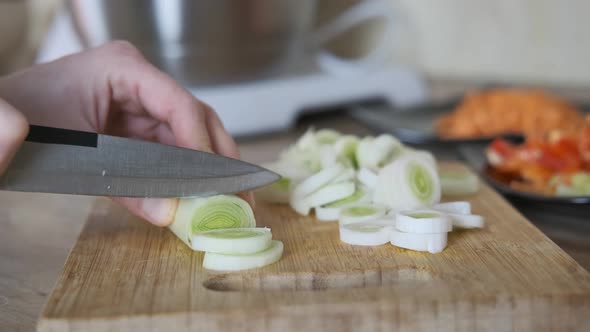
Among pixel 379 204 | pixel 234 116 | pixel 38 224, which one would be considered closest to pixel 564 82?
pixel 234 116

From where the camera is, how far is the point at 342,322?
0.86m

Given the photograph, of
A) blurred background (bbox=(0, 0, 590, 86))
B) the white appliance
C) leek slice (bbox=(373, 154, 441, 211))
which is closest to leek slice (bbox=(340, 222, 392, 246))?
leek slice (bbox=(373, 154, 441, 211))

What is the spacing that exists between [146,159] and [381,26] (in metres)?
2.21

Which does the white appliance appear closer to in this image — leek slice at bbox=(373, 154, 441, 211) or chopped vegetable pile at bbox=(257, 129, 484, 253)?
chopped vegetable pile at bbox=(257, 129, 484, 253)

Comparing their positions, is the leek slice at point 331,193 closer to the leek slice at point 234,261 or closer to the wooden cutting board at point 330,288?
the wooden cutting board at point 330,288

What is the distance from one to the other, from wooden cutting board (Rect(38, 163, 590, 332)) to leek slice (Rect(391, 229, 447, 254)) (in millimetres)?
11

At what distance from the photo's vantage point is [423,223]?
105 cm

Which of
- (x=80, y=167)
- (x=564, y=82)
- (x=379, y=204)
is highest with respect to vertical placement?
(x=80, y=167)

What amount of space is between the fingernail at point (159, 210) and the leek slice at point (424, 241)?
342mm

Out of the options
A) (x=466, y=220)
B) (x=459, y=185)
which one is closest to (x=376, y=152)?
(x=459, y=185)

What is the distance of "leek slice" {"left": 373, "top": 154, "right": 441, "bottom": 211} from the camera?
120 cm

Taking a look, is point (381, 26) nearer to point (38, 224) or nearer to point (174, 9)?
point (174, 9)

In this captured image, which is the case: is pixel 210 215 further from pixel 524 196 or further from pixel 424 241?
pixel 524 196

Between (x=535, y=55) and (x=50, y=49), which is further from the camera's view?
(x=535, y=55)
